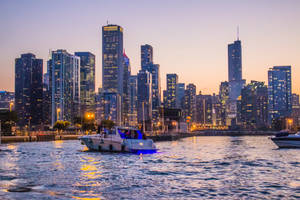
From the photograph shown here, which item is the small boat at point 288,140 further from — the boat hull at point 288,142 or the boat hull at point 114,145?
the boat hull at point 114,145

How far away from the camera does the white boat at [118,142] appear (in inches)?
2212

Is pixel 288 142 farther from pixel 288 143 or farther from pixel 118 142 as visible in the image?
pixel 118 142

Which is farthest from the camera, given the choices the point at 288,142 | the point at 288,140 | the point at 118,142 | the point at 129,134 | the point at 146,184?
the point at 288,142

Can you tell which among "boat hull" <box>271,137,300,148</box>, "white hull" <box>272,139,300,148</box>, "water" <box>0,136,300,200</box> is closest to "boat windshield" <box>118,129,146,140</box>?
"water" <box>0,136,300,200</box>

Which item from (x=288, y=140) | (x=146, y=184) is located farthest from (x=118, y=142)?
(x=288, y=140)

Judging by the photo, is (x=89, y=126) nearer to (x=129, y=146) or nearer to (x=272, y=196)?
(x=129, y=146)

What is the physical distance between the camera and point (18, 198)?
63.6 feet

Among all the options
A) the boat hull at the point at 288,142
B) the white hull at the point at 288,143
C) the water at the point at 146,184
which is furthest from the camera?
the white hull at the point at 288,143

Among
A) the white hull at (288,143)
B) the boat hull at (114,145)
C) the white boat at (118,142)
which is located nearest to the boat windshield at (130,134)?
the white boat at (118,142)

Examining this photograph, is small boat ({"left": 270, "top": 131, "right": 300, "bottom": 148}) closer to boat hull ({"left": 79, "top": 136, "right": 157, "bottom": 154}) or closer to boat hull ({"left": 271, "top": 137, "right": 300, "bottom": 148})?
boat hull ({"left": 271, "top": 137, "right": 300, "bottom": 148})

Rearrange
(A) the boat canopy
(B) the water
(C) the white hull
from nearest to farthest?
1. (B) the water
2. (A) the boat canopy
3. (C) the white hull

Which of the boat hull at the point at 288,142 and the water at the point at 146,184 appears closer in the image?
the water at the point at 146,184

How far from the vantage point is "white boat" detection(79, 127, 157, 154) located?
5619 cm

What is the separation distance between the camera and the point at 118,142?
56000 millimetres
